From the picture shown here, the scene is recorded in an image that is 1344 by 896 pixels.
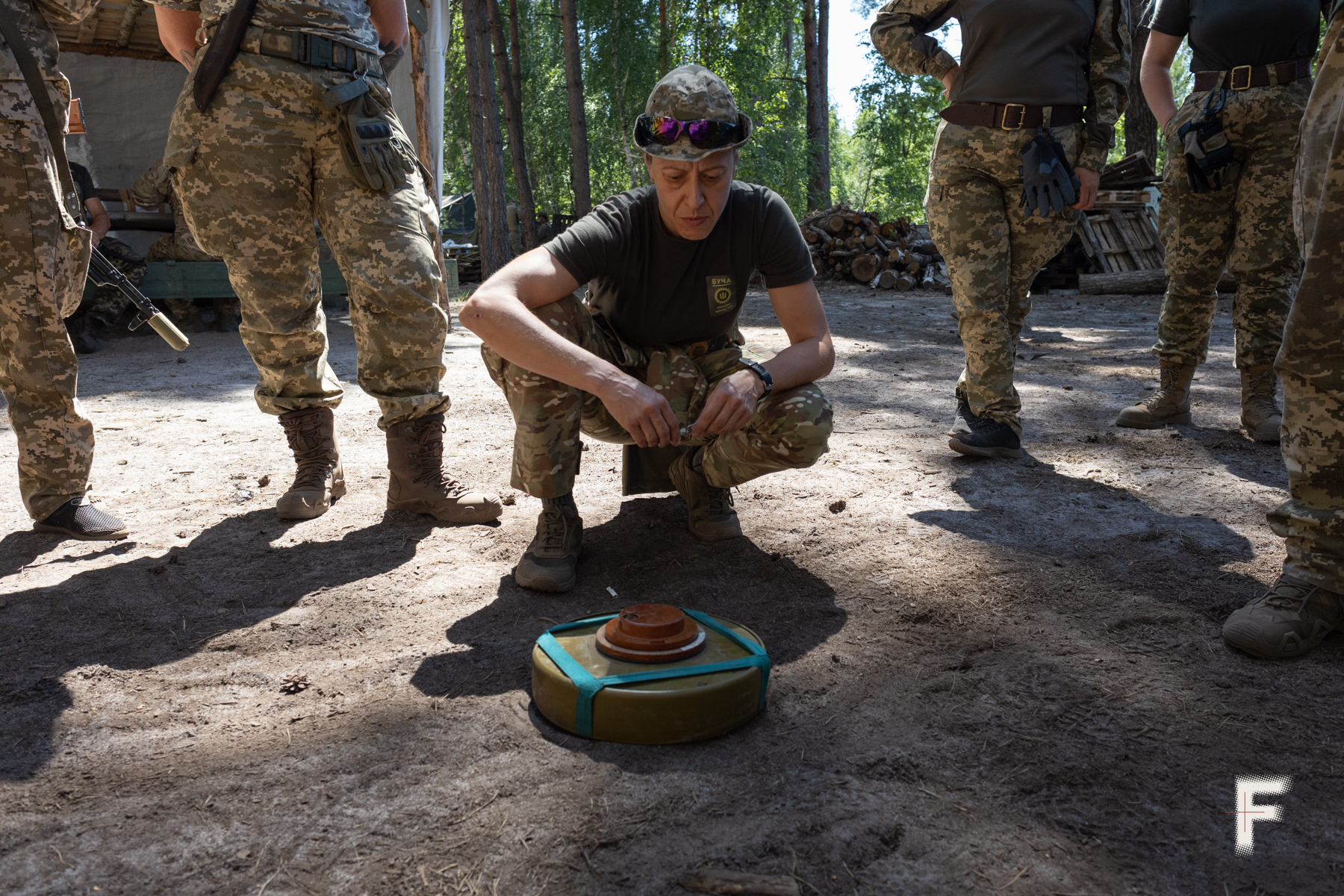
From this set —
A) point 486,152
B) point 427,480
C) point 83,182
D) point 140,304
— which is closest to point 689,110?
point 427,480

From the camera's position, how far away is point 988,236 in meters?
3.81

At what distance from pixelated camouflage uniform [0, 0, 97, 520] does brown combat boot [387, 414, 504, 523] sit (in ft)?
3.31

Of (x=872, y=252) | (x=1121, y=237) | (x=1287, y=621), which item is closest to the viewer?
(x=1287, y=621)

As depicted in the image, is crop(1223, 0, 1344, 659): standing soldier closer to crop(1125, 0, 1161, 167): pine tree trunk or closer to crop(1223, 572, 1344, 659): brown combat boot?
crop(1223, 572, 1344, 659): brown combat boot

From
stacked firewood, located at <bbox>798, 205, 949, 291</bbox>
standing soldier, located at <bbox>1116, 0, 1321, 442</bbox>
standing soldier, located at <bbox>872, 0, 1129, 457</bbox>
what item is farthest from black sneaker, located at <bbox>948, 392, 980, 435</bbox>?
stacked firewood, located at <bbox>798, 205, 949, 291</bbox>

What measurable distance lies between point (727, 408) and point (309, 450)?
5.87ft

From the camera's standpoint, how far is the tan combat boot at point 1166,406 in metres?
4.28

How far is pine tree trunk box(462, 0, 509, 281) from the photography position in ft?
37.4

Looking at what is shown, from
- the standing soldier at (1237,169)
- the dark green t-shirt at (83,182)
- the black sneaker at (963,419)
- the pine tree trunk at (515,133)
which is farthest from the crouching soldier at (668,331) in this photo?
the pine tree trunk at (515,133)

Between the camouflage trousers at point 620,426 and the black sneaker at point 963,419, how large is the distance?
146 centimetres

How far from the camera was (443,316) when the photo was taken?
3.14 metres

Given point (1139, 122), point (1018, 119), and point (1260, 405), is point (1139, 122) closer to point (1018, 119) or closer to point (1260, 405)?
point (1260, 405)

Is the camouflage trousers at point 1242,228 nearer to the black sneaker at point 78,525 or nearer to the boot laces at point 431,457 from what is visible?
the boot laces at point 431,457

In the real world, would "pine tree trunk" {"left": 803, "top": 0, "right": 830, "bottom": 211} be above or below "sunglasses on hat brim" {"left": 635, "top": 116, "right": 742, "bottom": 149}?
above
